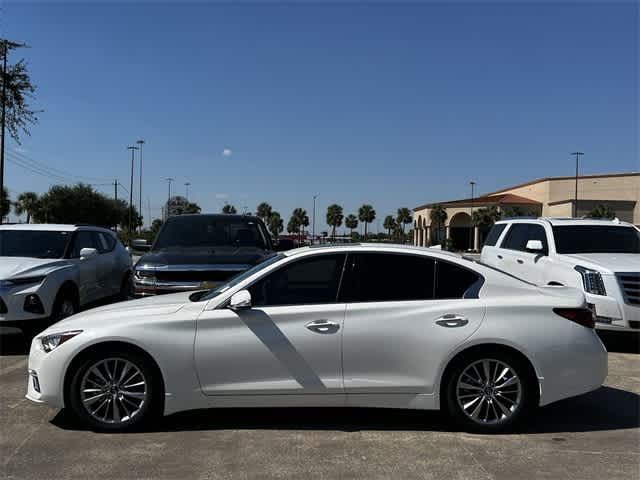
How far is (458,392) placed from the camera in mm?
4840

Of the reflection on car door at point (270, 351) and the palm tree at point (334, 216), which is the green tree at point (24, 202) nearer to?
the palm tree at point (334, 216)

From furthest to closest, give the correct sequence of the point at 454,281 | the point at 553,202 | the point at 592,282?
the point at 553,202
the point at 592,282
the point at 454,281

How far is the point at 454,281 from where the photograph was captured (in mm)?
5059

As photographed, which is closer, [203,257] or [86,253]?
[203,257]

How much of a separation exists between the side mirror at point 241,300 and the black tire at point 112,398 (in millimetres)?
829

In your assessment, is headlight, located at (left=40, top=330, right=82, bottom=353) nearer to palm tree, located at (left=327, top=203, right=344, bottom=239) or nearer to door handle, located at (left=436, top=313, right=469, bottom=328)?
door handle, located at (left=436, top=313, right=469, bottom=328)

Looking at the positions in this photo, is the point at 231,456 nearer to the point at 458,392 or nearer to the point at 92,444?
the point at 92,444

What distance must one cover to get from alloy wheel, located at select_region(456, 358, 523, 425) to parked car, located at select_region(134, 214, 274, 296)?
4337 millimetres

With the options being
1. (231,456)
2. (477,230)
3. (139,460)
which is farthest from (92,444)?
(477,230)

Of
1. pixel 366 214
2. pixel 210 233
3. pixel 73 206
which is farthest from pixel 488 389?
pixel 366 214

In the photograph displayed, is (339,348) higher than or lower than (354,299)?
lower

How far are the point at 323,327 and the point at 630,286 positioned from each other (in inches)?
215

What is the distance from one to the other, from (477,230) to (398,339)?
260 ft

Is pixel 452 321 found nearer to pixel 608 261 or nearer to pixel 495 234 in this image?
pixel 608 261
